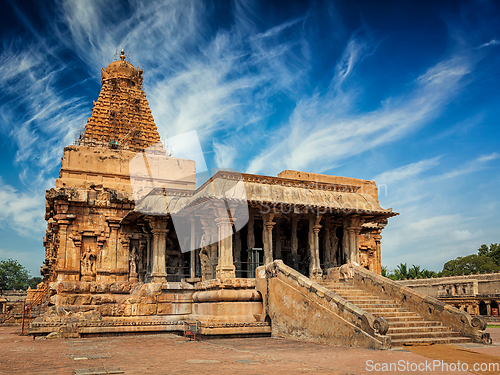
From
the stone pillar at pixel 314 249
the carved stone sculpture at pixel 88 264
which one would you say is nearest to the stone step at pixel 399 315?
the stone pillar at pixel 314 249

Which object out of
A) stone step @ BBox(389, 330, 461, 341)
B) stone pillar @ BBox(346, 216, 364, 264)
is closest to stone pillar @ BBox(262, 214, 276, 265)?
stone pillar @ BBox(346, 216, 364, 264)

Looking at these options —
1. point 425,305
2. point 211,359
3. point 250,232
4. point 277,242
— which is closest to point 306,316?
point 425,305

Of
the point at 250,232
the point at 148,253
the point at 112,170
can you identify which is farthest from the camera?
the point at 112,170

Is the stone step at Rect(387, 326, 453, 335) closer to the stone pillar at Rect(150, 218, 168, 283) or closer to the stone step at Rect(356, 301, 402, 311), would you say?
the stone step at Rect(356, 301, 402, 311)

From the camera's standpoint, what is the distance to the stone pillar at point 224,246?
56.2 ft

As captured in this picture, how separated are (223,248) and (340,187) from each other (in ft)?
22.3

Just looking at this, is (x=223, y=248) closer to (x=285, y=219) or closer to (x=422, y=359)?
(x=285, y=219)

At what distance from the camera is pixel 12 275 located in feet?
301

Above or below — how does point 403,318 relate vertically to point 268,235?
below

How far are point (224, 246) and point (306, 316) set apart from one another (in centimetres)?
523

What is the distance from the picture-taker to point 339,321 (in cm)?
1177

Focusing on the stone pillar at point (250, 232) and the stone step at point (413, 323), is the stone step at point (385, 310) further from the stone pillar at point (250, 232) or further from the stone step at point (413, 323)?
the stone pillar at point (250, 232)

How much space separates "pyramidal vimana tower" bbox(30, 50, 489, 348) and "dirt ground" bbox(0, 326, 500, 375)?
1.26m

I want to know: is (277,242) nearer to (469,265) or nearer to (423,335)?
(423,335)
